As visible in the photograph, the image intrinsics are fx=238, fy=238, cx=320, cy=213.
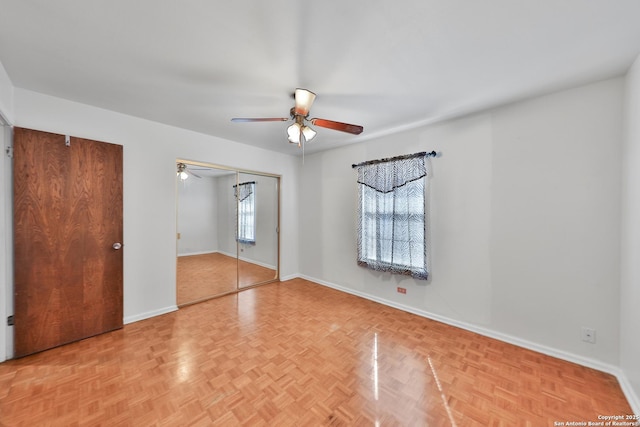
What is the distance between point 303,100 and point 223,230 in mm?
2763

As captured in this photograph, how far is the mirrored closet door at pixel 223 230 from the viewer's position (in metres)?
3.37

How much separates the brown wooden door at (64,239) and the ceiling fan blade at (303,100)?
2120 mm

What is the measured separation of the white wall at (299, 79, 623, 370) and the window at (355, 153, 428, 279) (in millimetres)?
162

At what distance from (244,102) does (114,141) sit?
1.60m

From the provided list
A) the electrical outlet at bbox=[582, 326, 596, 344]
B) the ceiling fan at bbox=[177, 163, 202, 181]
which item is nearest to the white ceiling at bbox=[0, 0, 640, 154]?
the ceiling fan at bbox=[177, 163, 202, 181]

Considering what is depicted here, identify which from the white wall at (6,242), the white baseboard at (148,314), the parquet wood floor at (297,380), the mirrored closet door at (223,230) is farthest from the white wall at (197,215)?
the white wall at (6,242)

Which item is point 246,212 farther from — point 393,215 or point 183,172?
point 393,215

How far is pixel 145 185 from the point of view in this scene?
2875mm

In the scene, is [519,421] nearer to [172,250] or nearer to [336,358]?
[336,358]

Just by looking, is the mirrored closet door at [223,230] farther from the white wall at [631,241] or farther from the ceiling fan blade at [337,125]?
the white wall at [631,241]

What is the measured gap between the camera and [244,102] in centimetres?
239

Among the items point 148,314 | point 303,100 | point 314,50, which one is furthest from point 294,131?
point 148,314

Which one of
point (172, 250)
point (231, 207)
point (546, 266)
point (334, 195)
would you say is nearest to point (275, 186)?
point (231, 207)

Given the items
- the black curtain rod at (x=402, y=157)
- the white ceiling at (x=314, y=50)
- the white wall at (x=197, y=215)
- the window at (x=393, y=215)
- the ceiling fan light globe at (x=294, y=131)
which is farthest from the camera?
the white wall at (x=197, y=215)
